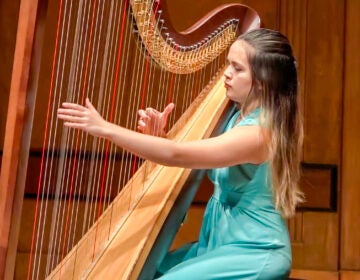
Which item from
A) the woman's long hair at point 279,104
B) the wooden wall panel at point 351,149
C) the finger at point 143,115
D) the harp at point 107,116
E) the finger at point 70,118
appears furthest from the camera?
the wooden wall panel at point 351,149

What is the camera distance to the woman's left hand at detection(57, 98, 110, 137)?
50.2 inches

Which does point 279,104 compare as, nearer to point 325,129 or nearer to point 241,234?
point 241,234

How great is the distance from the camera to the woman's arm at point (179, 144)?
132 cm

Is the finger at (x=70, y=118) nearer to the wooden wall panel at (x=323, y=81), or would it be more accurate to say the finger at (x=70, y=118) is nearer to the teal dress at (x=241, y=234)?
the teal dress at (x=241, y=234)

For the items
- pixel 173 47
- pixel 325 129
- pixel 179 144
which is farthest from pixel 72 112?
pixel 325 129

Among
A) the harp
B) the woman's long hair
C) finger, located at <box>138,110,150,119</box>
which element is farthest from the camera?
finger, located at <box>138,110,150,119</box>

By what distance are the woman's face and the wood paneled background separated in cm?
175

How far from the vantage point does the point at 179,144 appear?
1478mm

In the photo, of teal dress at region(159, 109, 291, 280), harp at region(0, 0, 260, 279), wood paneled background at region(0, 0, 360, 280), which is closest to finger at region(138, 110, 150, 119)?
harp at region(0, 0, 260, 279)

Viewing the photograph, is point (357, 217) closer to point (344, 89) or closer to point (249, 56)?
point (344, 89)

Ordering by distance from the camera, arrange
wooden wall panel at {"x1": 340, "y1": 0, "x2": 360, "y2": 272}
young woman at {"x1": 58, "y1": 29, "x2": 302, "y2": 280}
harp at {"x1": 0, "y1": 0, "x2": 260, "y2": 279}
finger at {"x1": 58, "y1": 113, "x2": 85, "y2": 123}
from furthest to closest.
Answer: wooden wall panel at {"x1": 340, "y1": 0, "x2": 360, "y2": 272}
young woman at {"x1": 58, "y1": 29, "x2": 302, "y2": 280}
finger at {"x1": 58, "y1": 113, "x2": 85, "y2": 123}
harp at {"x1": 0, "y1": 0, "x2": 260, "y2": 279}

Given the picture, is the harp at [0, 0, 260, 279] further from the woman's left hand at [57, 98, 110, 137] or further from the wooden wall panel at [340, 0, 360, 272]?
the wooden wall panel at [340, 0, 360, 272]

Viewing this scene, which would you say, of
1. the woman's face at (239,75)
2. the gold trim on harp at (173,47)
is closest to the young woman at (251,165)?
the woman's face at (239,75)

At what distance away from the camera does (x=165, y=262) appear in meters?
1.77
